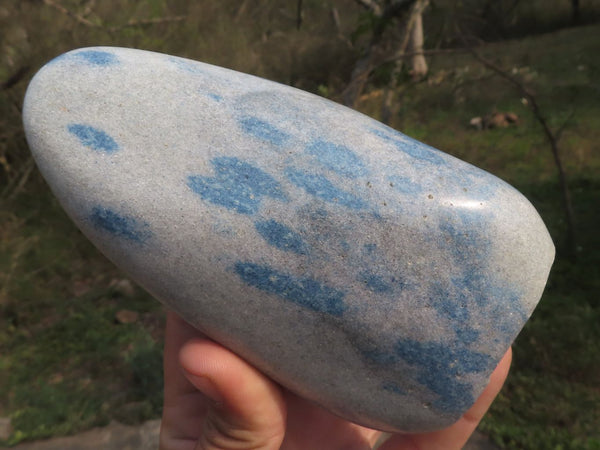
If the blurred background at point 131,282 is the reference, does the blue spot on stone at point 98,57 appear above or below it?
above

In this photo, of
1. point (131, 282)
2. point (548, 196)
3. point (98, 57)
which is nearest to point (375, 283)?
point (98, 57)

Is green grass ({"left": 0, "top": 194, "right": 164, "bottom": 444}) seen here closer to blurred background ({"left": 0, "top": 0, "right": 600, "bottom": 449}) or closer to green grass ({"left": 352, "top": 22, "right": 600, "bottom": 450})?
blurred background ({"left": 0, "top": 0, "right": 600, "bottom": 449})

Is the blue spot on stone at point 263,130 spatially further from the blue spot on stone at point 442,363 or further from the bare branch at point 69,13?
the bare branch at point 69,13

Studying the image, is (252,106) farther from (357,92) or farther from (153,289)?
(357,92)

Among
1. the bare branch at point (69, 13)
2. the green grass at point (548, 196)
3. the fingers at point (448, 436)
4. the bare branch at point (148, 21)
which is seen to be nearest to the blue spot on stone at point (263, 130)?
the fingers at point (448, 436)

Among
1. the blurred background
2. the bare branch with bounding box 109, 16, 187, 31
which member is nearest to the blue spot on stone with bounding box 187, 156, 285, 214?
the blurred background
